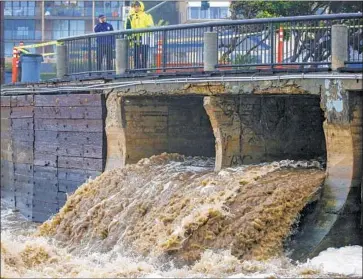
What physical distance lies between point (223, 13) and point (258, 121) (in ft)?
72.3

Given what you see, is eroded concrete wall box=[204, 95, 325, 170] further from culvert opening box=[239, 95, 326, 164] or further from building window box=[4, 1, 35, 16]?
building window box=[4, 1, 35, 16]

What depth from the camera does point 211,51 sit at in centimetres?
1964

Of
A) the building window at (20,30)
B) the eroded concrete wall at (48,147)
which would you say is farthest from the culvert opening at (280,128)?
the building window at (20,30)

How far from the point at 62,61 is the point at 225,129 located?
6.04 metres

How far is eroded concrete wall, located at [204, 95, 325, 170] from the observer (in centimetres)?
1989

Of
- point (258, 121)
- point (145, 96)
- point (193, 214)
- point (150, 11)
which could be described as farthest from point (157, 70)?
point (150, 11)

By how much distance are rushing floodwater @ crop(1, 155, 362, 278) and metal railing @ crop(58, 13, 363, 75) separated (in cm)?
185

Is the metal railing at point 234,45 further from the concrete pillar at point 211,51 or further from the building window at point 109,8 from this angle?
the building window at point 109,8

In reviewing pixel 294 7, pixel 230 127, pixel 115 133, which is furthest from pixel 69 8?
pixel 230 127

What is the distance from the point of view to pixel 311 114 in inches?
806

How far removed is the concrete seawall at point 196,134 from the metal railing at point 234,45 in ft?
1.81

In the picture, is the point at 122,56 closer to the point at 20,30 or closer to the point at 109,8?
the point at 109,8

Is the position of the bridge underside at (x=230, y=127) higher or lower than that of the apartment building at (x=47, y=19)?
lower

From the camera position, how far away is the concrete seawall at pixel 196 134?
1678cm
